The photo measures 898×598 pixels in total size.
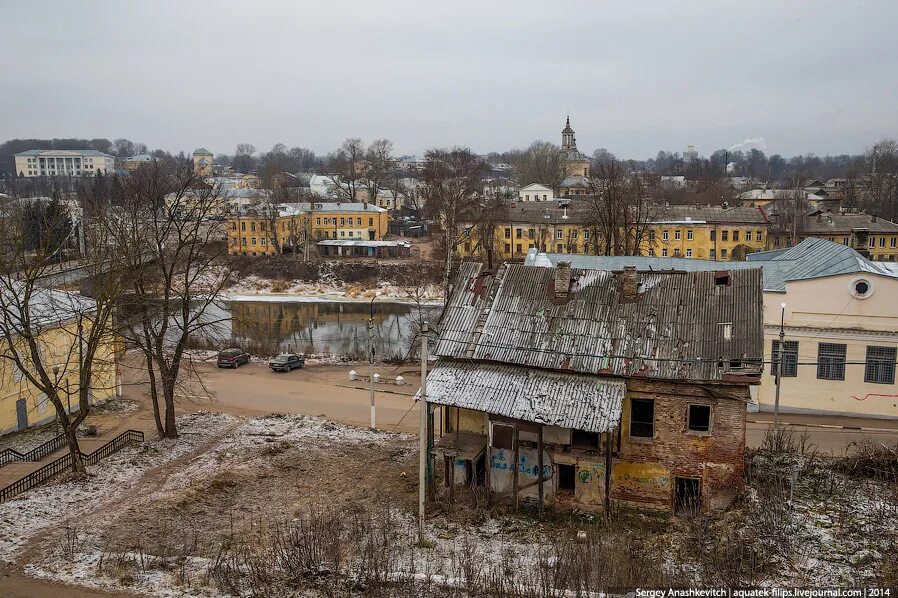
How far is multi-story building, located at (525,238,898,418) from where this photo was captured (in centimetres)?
2470

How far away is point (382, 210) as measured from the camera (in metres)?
81.2

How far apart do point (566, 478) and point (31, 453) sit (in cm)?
1598

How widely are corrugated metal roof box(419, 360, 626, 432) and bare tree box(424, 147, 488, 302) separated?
36.1 metres

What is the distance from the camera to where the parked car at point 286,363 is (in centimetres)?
3384

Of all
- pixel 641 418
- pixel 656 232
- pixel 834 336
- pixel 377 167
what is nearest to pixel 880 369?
pixel 834 336

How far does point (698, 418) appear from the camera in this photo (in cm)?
1716

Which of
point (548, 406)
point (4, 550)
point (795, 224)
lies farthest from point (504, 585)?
point (795, 224)

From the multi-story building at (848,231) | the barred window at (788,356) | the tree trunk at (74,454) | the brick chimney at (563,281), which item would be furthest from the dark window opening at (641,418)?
the multi-story building at (848,231)

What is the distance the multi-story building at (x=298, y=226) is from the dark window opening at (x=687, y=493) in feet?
203

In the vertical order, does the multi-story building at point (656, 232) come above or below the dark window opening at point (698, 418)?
above

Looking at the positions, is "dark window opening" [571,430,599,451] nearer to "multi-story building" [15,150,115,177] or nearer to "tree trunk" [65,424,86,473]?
"tree trunk" [65,424,86,473]

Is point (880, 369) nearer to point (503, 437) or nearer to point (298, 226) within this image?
point (503, 437)

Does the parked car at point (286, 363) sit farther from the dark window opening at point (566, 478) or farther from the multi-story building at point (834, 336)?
the multi-story building at point (834, 336)

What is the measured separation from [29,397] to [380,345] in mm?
22177
